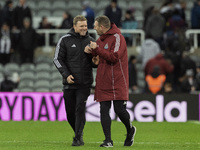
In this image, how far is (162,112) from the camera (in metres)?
16.9

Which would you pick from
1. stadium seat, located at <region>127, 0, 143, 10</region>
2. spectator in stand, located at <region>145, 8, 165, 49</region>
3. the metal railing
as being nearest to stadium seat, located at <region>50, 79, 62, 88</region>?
the metal railing

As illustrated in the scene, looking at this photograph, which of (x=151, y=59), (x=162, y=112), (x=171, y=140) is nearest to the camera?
(x=171, y=140)

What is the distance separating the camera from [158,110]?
1691cm

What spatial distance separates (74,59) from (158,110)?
6.95 m

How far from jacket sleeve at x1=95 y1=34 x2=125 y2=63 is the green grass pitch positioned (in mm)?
1362

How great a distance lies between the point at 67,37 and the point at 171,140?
9.24 ft

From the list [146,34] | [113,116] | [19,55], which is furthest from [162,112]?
[19,55]

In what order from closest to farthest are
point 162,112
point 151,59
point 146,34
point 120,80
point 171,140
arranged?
point 120,80
point 171,140
point 162,112
point 151,59
point 146,34

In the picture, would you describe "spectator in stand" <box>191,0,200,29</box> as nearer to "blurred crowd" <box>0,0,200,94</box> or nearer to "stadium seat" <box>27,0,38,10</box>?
"blurred crowd" <box>0,0,200,94</box>

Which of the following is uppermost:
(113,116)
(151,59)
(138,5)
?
(138,5)

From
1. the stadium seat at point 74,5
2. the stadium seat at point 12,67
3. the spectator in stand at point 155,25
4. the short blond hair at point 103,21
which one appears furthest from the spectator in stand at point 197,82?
the short blond hair at point 103,21

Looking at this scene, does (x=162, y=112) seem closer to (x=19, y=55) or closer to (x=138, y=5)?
(x=19, y=55)

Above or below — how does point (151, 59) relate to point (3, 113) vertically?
above

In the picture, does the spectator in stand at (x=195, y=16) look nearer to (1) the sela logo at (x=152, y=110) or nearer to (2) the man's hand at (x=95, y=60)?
(1) the sela logo at (x=152, y=110)
